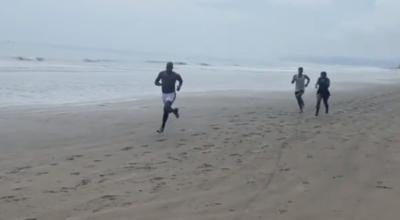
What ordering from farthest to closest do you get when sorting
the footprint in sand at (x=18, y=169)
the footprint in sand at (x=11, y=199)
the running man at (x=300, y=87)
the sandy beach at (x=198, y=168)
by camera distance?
the running man at (x=300, y=87) → the footprint in sand at (x=18, y=169) → the footprint in sand at (x=11, y=199) → the sandy beach at (x=198, y=168)

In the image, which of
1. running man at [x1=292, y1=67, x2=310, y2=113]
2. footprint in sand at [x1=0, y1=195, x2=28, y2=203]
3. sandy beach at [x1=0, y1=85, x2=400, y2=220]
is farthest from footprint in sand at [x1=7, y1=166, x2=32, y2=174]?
running man at [x1=292, y1=67, x2=310, y2=113]

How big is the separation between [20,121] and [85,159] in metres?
5.30

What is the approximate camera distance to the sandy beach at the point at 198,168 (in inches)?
234

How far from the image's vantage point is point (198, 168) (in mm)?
8109

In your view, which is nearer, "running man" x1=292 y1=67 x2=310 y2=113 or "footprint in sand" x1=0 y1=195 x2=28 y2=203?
"footprint in sand" x1=0 y1=195 x2=28 y2=203

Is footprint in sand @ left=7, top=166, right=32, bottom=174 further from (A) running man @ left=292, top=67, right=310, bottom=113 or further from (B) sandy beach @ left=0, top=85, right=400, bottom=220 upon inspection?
(A) running man @ left=292, top=67, right=310, bottom=113

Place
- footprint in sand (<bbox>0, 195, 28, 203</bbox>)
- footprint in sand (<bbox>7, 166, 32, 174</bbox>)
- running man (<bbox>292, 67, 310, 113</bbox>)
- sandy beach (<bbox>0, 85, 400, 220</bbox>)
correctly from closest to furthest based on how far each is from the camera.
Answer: sandy beach (<bbox>0, 85, 400, 220</bbox>) → footprint in sand (<bbox>0, 195, 28, 203</bbox>) → footprint in sand (<bbox>7, 166, 32, 174</bbox>) → running man (<bbox>292, 67, 310, 113</bbox>)

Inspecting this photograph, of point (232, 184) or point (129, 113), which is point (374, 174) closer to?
point (232, 184)

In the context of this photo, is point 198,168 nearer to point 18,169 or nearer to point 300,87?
point 18,169

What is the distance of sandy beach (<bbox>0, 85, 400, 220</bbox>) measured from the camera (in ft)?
19.5

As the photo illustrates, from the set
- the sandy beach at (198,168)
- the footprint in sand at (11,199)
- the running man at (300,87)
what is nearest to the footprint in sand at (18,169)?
the sandy beach at (198,168)

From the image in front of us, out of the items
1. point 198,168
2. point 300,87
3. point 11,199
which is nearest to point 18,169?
point 11,199

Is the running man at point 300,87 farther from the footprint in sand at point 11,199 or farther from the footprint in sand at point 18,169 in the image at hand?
the footprint in sand at point 11,199

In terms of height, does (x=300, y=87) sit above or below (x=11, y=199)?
above
